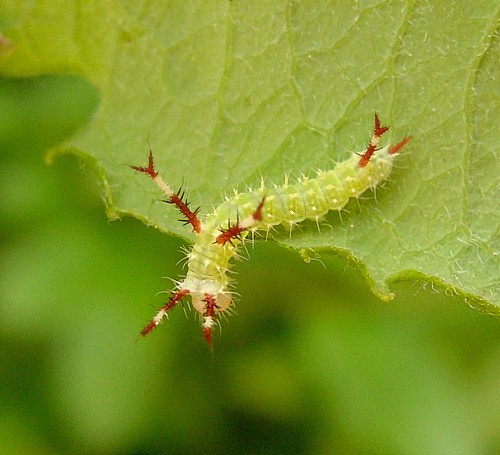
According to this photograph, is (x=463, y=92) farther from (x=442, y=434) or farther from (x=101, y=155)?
(x=442, y=434)

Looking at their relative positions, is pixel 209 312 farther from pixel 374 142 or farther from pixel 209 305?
pixel 374 142

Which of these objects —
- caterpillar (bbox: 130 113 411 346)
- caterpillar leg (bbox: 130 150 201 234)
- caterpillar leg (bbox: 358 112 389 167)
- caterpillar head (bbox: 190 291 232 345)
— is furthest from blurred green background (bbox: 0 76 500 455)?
caterpillar leg (bbox: 358 112 389 167)

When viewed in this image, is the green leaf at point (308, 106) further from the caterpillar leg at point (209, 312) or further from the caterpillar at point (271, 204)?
the caterpillar leg at point (209, 312)

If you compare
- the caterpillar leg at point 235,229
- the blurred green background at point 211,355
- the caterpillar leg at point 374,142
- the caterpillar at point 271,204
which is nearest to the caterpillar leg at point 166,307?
the caterpillar at point 271,204

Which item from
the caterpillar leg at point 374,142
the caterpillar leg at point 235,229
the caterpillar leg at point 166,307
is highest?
the caterpillar leg at point 374,142

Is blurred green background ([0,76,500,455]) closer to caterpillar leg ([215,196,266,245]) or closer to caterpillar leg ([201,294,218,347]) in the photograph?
caterpillar leg ([201,294,218,347])

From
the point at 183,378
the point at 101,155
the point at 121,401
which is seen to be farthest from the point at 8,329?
the point at 101,155

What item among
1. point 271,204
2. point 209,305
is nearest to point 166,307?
point 209,305
